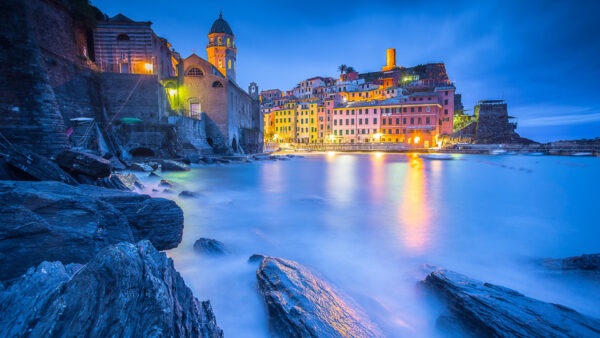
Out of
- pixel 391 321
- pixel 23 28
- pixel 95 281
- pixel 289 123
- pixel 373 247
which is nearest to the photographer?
pixel 95 281

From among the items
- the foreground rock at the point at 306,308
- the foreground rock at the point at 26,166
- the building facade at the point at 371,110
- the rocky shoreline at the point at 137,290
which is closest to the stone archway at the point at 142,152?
the foreground rock at the point at 26,166

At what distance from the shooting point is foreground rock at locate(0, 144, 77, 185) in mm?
4530

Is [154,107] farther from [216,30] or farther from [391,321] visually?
[216,30]

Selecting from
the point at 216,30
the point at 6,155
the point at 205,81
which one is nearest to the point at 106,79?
the point at 205,81

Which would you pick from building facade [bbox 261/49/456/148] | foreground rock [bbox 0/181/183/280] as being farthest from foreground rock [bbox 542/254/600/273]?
building facade [bbox 261/49/456/148]

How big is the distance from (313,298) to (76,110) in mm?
21699

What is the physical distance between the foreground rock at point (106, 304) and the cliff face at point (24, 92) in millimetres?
10840

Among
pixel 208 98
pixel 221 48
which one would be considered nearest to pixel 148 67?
pixel 208 98

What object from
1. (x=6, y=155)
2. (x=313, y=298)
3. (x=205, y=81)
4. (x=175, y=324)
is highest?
(x=205, y=81)

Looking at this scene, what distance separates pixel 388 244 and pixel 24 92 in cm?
1420

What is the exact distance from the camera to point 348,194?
1096 cm

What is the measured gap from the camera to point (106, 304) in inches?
61.7

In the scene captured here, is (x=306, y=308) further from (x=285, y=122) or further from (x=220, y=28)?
(x=285, y=122)

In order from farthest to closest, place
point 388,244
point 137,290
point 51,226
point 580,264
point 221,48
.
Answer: point 221,48, point 388,244, point 580,264, point 51,226, point 137,290
